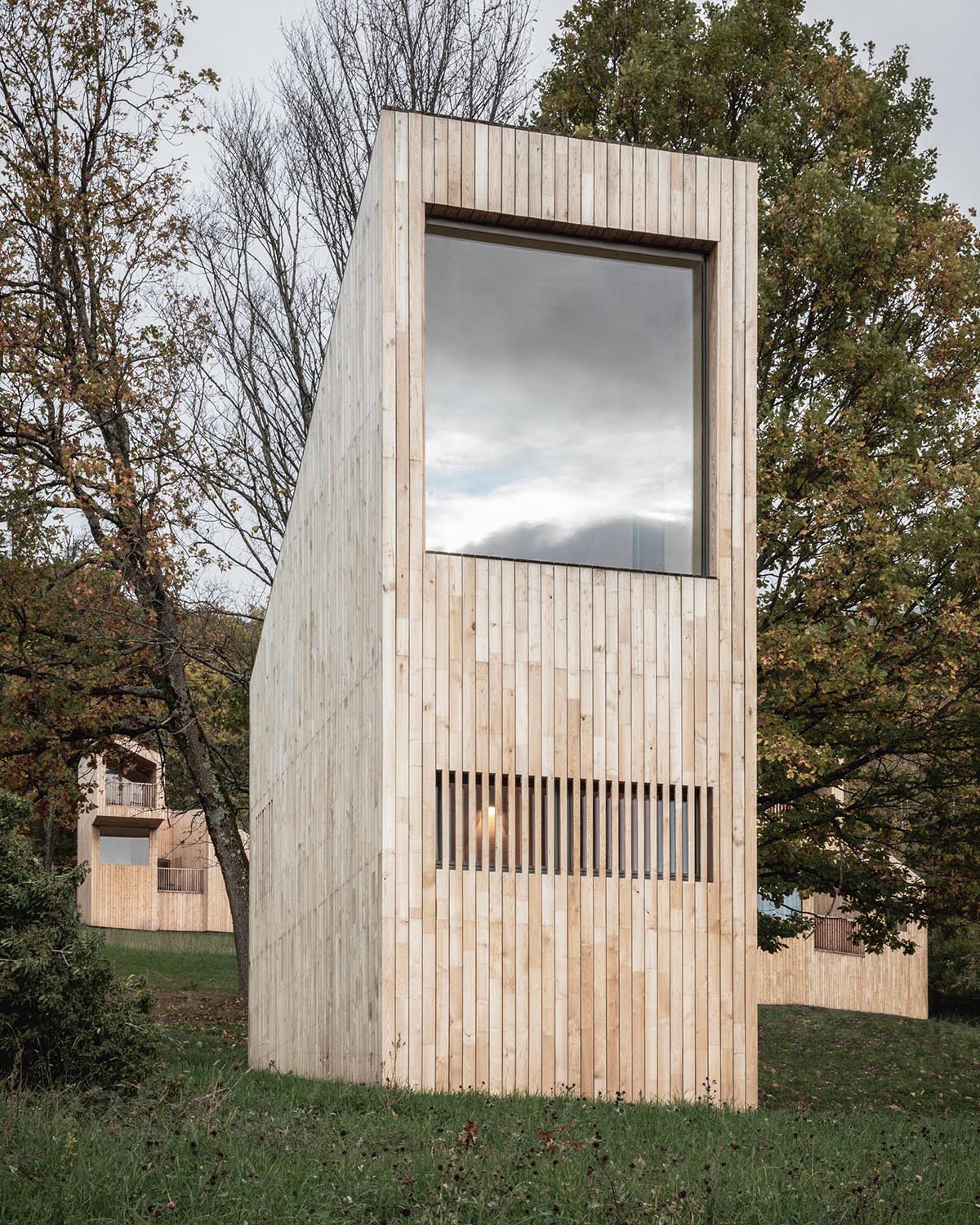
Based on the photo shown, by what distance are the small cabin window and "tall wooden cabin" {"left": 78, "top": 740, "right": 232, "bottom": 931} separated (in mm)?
24

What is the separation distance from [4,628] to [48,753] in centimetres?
181

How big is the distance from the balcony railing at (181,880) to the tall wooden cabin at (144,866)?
0.08 ft

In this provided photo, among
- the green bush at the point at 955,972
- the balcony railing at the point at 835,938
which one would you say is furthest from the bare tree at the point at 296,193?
the green bush at the point at 955,972

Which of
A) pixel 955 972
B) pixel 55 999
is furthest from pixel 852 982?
pixel 55 999

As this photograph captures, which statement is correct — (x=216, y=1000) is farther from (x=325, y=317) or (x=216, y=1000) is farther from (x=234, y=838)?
(x=325, y=317)

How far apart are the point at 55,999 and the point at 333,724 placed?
12.3 feet

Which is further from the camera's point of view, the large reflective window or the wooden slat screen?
the large reflective window

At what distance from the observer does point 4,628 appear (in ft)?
63.9

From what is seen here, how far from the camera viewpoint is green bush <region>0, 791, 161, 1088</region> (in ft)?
25.8

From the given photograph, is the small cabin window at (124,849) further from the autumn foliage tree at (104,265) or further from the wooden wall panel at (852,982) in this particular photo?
the autumn foliage tree at (104,265)

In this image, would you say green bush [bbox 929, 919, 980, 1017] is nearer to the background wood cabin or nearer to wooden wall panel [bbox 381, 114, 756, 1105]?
the background wood cabin

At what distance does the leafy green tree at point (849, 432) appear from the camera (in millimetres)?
13680

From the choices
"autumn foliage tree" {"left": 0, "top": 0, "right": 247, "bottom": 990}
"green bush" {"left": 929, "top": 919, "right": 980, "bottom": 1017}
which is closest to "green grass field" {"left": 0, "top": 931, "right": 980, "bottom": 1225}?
"autumn foliage tree" {"left": 0, "top": 0, "right": 247, "bottom": 990}

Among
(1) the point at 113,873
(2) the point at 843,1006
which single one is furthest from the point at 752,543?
(1) the point at 113,873
